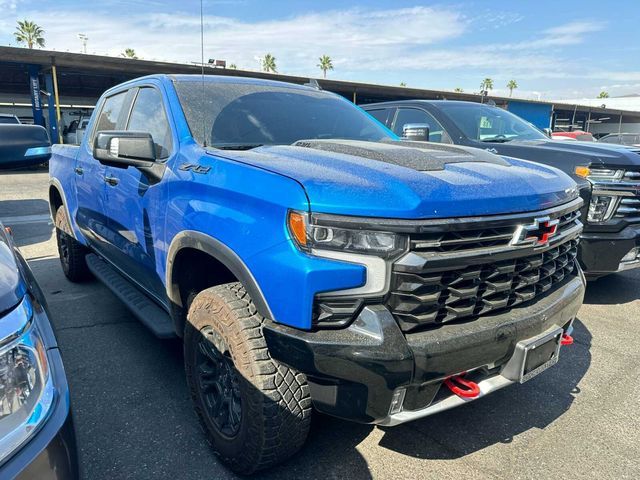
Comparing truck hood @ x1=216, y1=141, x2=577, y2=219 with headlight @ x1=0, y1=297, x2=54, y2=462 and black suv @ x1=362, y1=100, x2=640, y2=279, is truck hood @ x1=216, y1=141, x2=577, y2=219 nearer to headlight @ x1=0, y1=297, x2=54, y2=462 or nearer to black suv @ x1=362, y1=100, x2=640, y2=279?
headlight @ x1=0, y1=297, x2=54, y2=462

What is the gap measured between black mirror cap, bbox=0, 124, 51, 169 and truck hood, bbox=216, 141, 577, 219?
2.72 ft

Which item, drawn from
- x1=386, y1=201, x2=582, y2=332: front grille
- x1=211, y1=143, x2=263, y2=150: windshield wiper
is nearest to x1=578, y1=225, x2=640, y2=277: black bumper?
x1=386, y1=201, x2=582, y2=332: front grille

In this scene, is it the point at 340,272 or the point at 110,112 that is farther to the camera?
the point at 110,112

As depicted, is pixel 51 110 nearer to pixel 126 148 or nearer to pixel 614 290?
pixel 126 148

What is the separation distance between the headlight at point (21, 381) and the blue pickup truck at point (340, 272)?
79cm

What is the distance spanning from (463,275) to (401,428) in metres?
1.13

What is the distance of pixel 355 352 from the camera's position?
170 cm

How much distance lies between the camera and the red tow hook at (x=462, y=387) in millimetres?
1988

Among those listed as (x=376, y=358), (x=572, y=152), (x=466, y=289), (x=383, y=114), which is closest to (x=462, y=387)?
(x=466, y=289)

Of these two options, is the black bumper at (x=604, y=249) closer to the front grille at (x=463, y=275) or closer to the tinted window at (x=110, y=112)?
the front grille at (x=463, y=275)

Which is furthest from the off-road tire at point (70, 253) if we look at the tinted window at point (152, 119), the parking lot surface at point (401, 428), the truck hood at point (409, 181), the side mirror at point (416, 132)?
the side mirror at point (416, 132)

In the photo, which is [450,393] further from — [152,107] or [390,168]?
[152,107]

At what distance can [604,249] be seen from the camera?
163 inches

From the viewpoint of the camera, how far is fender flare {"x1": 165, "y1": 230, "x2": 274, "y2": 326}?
6.14 ft
